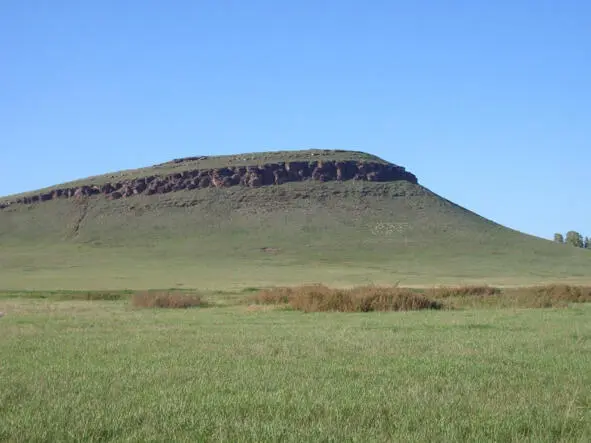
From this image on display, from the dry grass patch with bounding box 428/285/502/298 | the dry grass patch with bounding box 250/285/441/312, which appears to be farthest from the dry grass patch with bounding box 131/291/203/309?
the dry grass patch with bounding box 428/285/502/298

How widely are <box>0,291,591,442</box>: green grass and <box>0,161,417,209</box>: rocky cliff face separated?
130 m

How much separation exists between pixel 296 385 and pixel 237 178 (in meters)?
139

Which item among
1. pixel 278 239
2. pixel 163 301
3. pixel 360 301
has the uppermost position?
pixel 278 239

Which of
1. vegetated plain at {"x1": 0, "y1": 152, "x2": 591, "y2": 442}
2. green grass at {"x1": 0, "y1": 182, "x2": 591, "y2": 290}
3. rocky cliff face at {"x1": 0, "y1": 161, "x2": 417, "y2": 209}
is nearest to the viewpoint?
vegetated plain at {"x1": 0, "y1": 152, "x2": 591, "y2": 442}

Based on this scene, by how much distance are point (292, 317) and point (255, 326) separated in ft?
15.1

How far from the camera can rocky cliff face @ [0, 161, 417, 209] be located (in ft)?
482

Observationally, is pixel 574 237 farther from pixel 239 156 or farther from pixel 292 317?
pixel 292 317

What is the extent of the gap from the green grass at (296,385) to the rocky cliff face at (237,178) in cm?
13023

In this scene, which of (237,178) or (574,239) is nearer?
(237,178)

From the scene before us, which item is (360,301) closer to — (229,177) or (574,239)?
(229,177)

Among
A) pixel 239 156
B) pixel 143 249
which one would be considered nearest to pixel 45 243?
pixel 143 249

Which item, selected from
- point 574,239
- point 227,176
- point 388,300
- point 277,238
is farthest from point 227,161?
point 388,300

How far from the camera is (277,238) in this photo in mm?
122375

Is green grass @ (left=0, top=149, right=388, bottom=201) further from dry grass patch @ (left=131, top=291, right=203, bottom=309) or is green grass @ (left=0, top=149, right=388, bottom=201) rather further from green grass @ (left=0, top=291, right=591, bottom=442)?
green grass @ (left=0, top=291, right=591, bottom=442)
